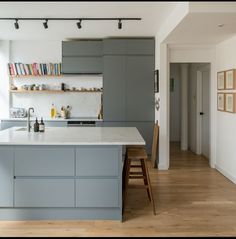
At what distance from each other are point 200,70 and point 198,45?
A: 4.93 ft

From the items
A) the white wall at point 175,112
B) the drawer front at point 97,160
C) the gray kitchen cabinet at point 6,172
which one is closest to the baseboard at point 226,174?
the drawer front at point 97,160

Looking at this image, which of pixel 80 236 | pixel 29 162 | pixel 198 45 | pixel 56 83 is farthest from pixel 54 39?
pixel 80 236

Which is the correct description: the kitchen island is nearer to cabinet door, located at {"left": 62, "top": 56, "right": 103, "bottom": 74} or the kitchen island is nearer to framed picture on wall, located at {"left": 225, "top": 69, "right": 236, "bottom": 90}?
framed picture on wall, located at {"left": 225, "top": 69, "right": 236, "bottom": 90}

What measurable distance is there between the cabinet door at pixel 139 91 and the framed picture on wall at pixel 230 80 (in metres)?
1.62

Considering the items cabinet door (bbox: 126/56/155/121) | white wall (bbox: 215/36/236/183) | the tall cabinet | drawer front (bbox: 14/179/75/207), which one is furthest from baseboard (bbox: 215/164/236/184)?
drawer front (bbox: 14/179/75/207)

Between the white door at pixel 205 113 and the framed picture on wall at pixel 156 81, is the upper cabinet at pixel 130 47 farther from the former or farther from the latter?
the white door at pixel 205 113

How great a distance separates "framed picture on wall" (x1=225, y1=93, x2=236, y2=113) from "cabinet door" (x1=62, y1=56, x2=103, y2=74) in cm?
260

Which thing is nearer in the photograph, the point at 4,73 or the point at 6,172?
the point at 6,172

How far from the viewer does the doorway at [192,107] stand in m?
7.55

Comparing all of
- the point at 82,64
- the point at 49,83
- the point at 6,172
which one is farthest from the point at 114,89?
the point at 6,172

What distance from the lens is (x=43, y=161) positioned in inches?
146

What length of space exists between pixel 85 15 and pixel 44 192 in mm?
2732

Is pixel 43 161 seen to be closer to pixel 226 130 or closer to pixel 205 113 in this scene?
pixel 226 130

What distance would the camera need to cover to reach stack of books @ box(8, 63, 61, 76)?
710 centimetres
